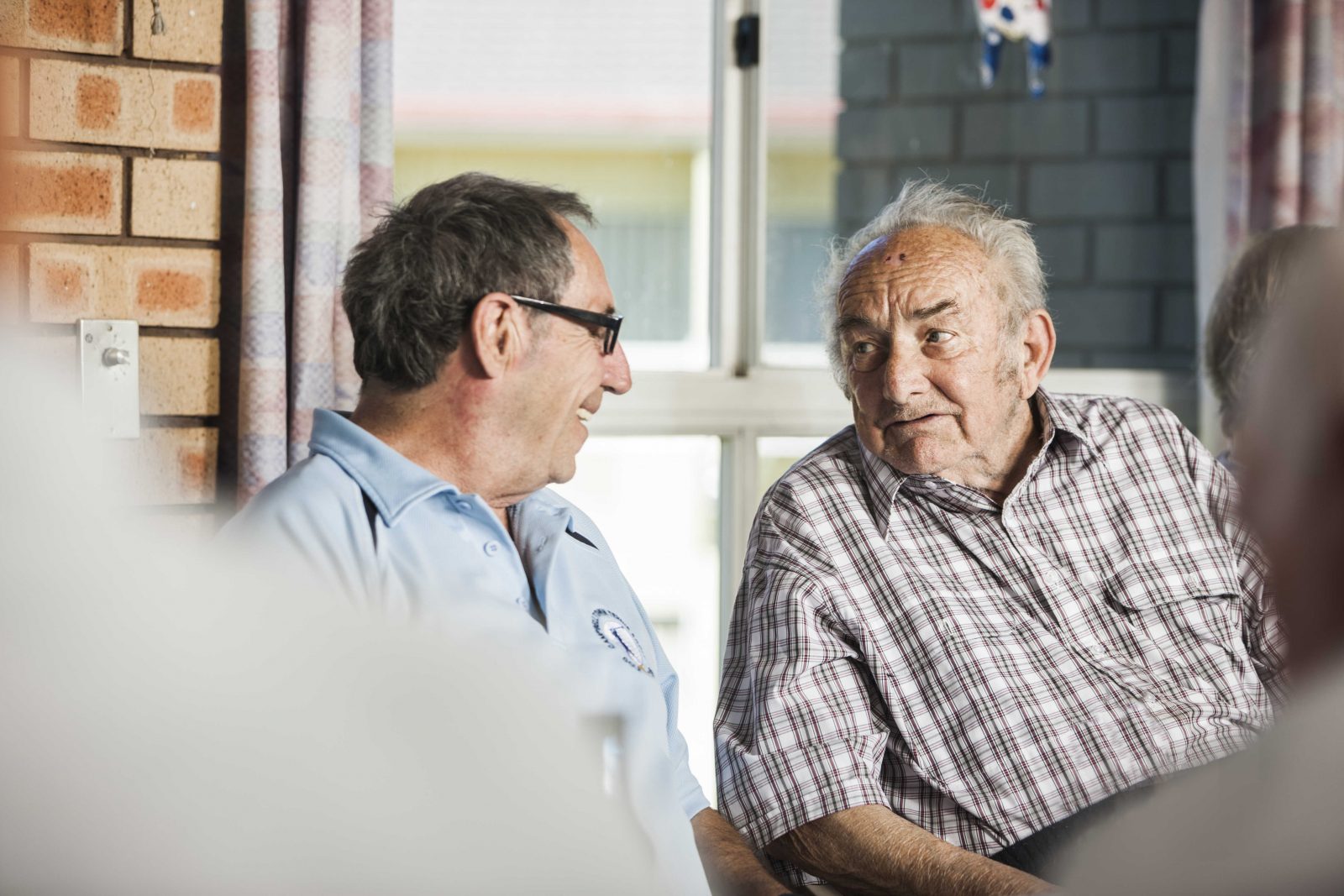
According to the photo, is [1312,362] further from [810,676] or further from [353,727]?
[810,676]

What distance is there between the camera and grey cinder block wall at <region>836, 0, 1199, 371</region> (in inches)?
101

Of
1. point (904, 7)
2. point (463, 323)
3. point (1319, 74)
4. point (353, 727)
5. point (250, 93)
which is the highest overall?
point (904, 7)

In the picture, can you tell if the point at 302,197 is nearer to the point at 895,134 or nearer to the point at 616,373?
the point at 616,373

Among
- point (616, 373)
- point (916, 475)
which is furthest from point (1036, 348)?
point (616, 373)

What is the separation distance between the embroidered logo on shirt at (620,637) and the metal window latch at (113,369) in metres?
0.68

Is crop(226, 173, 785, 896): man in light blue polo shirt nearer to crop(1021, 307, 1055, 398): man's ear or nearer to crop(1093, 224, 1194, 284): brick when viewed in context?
crop(1021, 307, 1055, 398): man's ear

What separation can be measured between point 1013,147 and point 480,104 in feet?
4.01

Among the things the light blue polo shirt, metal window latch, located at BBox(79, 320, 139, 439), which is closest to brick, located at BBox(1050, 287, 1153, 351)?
the light blue polo shirt

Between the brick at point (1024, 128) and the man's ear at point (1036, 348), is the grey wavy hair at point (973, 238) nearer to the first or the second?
the man's ear at point (1036, 348)

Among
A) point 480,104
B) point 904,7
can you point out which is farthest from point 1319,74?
point 480,104

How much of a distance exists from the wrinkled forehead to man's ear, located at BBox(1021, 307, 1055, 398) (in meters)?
0.12

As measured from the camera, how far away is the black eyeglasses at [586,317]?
138cm

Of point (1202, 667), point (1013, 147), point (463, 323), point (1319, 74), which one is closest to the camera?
point (463, 323)

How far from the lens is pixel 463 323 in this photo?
4.42 feet
